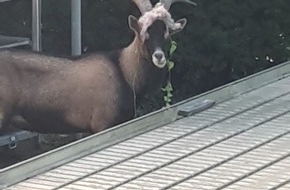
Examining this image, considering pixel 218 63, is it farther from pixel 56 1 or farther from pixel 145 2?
pixel 145 2

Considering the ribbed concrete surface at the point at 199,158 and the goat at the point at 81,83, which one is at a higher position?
the goat at the point at 81,83

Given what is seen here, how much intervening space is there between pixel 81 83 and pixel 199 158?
4.51m

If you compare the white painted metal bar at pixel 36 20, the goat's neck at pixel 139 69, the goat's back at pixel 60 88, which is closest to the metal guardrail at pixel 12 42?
the white painted metal bar at pixel 36 20

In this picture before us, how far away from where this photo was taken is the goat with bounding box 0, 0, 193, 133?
31.0ft

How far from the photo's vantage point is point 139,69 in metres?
9.56

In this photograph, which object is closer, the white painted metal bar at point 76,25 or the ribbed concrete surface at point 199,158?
the ribbed concrete surface at point 199,158

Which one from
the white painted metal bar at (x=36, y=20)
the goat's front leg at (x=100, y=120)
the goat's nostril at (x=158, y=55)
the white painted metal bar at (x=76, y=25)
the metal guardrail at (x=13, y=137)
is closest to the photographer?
the goat's nostril at (x=158, y=55)

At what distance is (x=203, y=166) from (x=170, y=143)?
0.44 meters

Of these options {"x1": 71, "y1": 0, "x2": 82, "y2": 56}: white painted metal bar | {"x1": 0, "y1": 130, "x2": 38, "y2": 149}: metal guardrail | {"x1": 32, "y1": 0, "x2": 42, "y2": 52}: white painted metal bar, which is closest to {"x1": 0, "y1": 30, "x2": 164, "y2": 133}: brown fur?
{"x1": 0, "y1": 130, "x2": 38, "y2": 149}: metal guardrail

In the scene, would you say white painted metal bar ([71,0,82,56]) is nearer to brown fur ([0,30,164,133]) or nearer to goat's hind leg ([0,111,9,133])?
brown fur ([0,30,164,133])

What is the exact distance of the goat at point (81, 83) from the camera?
372 inches

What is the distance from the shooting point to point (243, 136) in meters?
5.50

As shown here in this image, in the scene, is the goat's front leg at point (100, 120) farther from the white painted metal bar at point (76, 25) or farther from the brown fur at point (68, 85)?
the white painted metal bar at point (76, 25)

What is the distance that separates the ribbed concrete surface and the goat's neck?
344 cm
